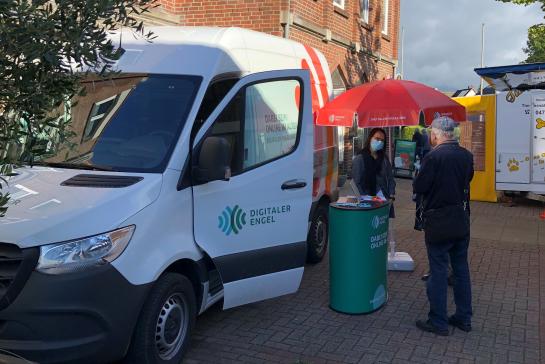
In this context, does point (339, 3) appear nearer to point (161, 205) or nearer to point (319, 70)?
point (319, 70)

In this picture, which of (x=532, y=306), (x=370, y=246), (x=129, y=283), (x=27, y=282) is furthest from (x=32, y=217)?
(x=532, y=306)

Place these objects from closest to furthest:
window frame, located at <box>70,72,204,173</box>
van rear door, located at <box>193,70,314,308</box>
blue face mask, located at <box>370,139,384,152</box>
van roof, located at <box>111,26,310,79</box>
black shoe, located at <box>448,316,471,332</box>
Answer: window frame, located at <box>70,72,204,173</box>
van rear door, located at <box>193,70,314,308</box>
van roof, located at <box>111,26,310,79</box>
black shoe, located at <box>448,316,471,332</box>
blue face mask, located at <box>370,139,384,152</box>

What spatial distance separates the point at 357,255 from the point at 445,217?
2.93 feet

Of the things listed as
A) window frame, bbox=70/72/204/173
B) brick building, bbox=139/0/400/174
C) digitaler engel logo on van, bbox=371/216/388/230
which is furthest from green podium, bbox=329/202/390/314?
brick building, bbox=139/0/400/174

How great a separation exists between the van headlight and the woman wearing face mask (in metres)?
3.80

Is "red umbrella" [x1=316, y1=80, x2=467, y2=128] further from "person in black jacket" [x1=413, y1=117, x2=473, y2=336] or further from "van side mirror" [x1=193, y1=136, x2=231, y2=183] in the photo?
"van side mirror" [x1=193, y1=136, x2=231, y2=183]

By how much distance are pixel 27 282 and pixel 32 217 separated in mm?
388

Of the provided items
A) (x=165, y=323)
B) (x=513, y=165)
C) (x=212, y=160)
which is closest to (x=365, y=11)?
(x=513, y=165)

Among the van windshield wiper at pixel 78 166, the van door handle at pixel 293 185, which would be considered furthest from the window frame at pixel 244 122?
the van windshield wiper at pixel 78 166

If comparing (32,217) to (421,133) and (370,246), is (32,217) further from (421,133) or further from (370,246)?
(421,133)

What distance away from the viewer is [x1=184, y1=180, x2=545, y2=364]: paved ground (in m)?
4.54

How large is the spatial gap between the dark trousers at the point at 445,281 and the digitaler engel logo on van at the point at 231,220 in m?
1.70

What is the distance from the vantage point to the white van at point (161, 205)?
3355mm

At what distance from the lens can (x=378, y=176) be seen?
6.82m
